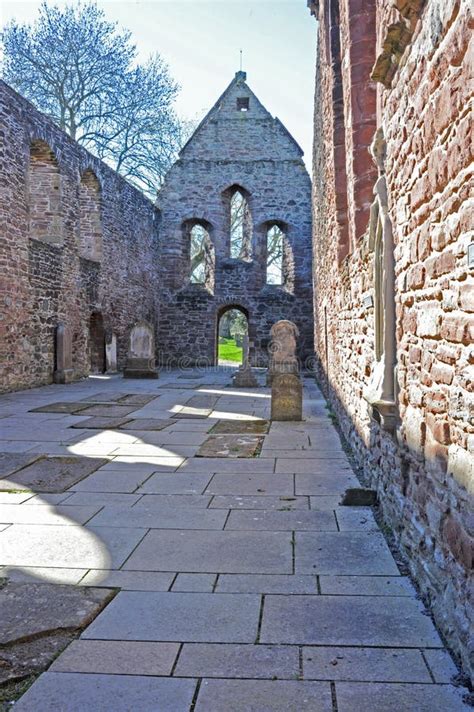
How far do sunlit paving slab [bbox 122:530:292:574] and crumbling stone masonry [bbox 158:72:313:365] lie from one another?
16750 millimetres

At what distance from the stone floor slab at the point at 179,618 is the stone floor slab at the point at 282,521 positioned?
1036mm

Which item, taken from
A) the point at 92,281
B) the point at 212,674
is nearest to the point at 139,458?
the point at 212,674

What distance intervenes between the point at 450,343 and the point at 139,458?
13.2 feet

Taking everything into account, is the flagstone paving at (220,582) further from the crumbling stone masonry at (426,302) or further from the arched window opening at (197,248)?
the arched window opening at (197,248)

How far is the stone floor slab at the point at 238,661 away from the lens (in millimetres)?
2225

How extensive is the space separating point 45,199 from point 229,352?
56.3 feet

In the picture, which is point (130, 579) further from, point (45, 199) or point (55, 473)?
point (45, 199)

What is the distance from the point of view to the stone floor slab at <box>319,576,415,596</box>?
115 inches

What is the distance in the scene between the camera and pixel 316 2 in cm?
1030

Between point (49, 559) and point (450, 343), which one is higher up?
point (450, 343)

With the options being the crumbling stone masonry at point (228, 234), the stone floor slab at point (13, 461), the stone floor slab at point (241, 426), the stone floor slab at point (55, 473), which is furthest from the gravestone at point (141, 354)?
the stone floor slab at point (55, 473)

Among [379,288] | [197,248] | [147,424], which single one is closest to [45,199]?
[147,424]

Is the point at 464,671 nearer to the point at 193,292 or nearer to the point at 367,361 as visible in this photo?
the point at 367,361

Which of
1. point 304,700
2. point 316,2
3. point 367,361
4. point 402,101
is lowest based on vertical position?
point 304,700
